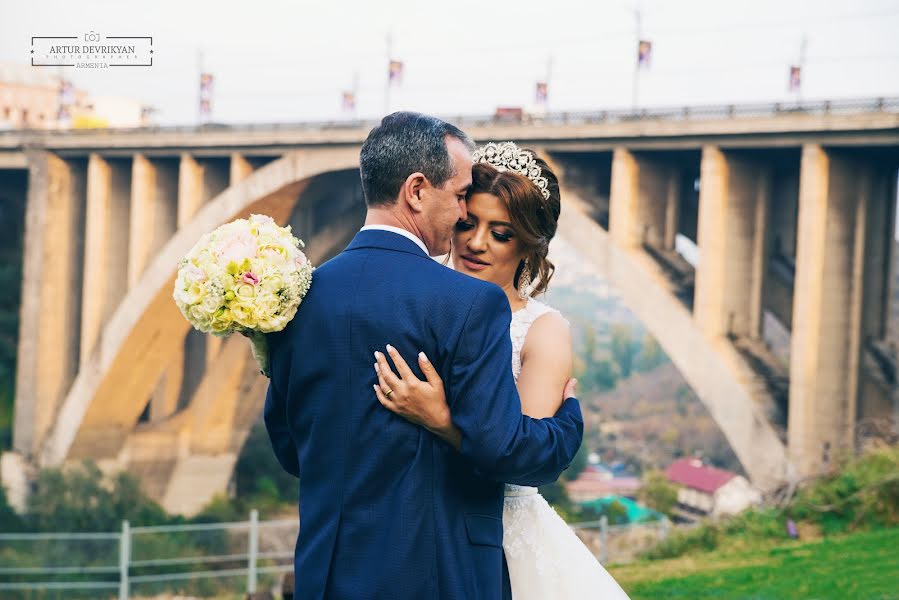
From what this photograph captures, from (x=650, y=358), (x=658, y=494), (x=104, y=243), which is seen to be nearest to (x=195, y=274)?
(x=104, y=243)

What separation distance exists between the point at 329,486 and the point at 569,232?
1503 cm

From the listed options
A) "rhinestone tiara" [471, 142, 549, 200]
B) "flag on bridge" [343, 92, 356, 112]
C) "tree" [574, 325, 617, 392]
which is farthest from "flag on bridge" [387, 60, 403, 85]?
"tree" [574, 325, 617, 392]

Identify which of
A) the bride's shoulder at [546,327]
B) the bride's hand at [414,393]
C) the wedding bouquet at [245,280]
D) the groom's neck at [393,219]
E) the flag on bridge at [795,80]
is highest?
the flag on bridge at [795,80]

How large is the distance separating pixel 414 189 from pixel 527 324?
64 cm

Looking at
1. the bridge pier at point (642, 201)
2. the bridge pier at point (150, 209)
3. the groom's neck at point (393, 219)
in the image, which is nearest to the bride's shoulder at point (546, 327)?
the groom's neck at point (393, 219)

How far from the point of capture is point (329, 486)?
326cm

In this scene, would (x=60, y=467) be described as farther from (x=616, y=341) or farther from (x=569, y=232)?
(x=616, y=341)

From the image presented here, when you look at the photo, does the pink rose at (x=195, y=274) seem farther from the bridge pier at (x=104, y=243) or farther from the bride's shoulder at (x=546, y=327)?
the bridge pier at (x=104, y=243)

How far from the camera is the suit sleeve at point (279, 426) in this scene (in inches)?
138

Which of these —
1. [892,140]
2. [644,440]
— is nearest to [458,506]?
[892,140]

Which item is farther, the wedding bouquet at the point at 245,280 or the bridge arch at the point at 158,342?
the bridge arch at the point at 158,342

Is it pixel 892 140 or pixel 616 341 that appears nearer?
pixel 892 140

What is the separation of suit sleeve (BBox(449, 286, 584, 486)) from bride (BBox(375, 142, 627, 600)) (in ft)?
1.09

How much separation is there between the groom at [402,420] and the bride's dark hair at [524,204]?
0.99 ft
